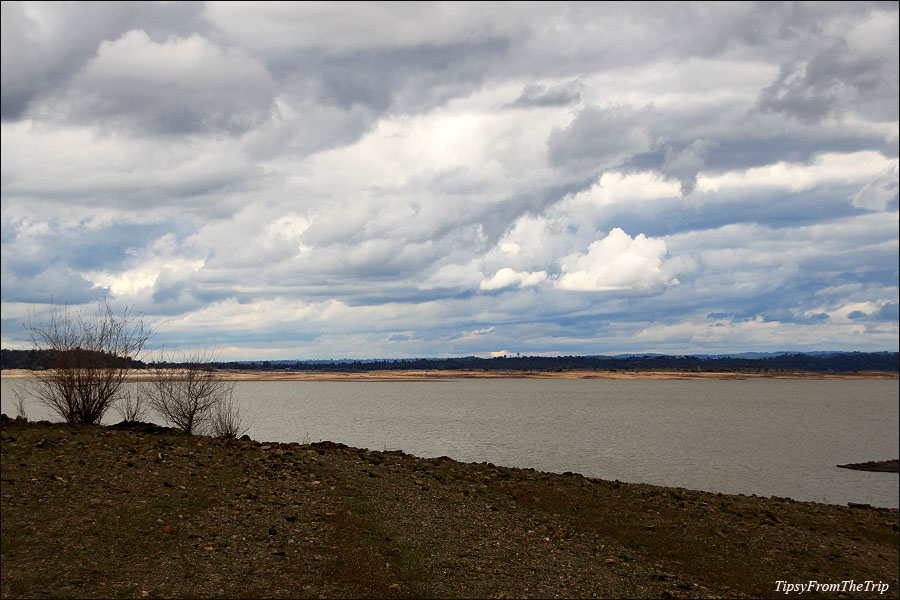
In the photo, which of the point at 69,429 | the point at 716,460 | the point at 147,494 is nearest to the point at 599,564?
the point at 147,494

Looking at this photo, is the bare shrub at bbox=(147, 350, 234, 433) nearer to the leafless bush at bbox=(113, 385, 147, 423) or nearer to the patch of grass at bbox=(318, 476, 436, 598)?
the leafless bush at bbox=(113, 385, 147, 423)

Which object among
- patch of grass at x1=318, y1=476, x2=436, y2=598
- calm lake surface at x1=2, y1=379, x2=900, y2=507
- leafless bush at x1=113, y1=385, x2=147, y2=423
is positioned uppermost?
leafless bush at x1=113, y1=385, x2=147, y2=423

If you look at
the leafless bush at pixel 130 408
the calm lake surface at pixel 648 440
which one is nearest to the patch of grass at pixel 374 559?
the leafless bush at pixel 130 408

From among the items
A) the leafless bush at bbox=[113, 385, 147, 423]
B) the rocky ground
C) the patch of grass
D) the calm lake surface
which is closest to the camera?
the patch of grass

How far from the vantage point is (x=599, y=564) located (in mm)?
18703

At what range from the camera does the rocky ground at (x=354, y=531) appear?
16.2 m

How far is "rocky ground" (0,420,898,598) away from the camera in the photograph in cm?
1619

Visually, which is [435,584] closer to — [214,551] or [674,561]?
[214,551]

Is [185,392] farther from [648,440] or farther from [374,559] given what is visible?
[648,440]

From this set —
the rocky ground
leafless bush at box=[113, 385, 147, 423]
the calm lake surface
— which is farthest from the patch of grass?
the calm lake surface

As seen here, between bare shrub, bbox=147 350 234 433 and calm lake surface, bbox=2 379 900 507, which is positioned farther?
calm lake surface, bbox=2 379 900 507

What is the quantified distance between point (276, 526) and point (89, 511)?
15.9 feet

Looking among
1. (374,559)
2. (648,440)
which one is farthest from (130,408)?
(648,440)

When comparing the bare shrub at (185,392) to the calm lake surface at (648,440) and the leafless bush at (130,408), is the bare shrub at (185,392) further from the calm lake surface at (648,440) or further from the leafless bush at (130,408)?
the calm lake surface at (648,440)
